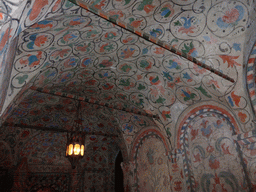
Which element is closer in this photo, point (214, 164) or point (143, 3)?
point (143, 3)

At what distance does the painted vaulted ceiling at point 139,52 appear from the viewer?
3496 mm

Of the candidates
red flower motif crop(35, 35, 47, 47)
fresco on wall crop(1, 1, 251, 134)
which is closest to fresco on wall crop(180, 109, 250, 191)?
fresco on wall crop(1, 1, 251, 134)

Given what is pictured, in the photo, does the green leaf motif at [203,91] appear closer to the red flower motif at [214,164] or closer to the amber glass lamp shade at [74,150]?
the red flower motif at [214,164]

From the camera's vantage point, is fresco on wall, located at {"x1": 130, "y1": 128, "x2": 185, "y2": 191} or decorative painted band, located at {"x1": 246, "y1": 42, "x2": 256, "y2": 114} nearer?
decorative painted band, located at {"x1": 246, "y1": 42, "x2": 256, "y2": 114}

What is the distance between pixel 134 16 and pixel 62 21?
4.66ft

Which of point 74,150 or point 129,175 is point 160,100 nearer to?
point 74,150

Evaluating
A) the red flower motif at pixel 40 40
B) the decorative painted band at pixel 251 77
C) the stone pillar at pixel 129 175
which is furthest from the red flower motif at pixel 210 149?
the red flower motif at pixel 40 40

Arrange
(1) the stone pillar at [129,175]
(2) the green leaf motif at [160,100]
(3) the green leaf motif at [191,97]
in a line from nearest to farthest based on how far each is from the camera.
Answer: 1. (3) the green leaf motif at [191,97]
2. (2) the green leaf motif at [160,100]
3. (1) the stone pillar at [129,175]

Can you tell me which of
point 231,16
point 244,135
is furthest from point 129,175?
point 231,16

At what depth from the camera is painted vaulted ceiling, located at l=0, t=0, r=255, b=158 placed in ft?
11.5

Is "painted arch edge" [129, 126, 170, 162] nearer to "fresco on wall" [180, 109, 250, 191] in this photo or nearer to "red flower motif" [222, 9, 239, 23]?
"fresco on wall" [180, 109, 250, 191]

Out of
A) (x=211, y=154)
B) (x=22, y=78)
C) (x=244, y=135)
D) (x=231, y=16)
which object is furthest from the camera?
(x=211, y=154)

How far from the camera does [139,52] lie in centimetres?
496

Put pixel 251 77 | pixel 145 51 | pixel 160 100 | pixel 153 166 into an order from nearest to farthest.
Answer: pixel 251 77, pixel 145 51, pixel 160 100, pixel 153 166
